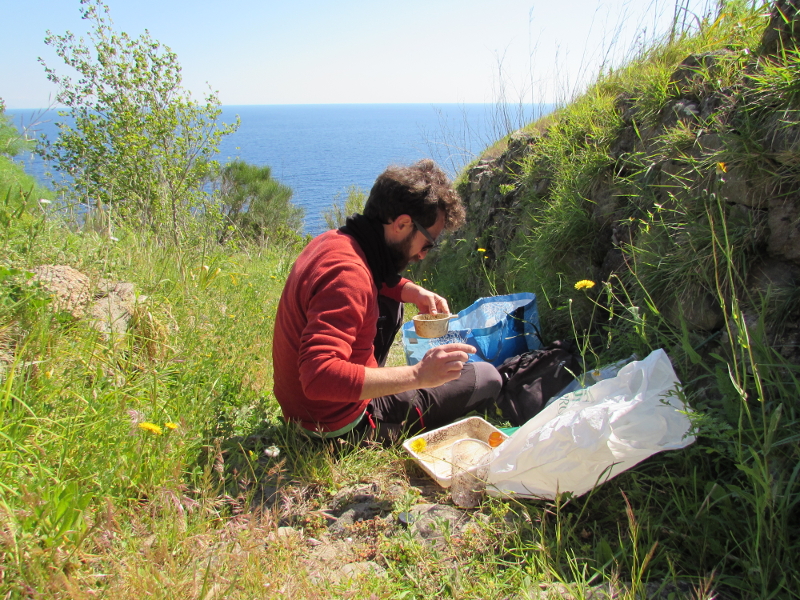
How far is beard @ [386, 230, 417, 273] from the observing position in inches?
89.9

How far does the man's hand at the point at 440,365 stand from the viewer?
5.86 ft

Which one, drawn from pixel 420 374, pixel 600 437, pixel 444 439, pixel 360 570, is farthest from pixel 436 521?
pixel 444 439

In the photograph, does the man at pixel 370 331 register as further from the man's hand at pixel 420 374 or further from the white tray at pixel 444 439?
the white tray at pixel 444 439

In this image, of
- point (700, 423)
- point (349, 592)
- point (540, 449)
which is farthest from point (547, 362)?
point (349, 592)

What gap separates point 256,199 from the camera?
48.8 feet

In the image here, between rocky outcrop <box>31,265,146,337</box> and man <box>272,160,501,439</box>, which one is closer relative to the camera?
man <box>272,160,501,439</box>

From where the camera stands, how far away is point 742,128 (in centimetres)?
226

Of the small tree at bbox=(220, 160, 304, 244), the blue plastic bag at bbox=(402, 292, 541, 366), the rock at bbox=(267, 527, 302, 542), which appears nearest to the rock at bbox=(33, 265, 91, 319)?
the rock at bbox=(267, 527, 302, 542)

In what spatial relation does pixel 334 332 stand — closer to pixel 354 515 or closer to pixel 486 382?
pixel 354 515

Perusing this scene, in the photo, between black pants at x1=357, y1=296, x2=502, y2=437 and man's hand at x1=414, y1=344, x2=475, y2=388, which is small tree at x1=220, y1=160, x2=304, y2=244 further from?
man's hand at x1=414, y1=344, x2=475, y2=388

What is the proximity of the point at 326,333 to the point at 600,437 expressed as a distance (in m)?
0.98

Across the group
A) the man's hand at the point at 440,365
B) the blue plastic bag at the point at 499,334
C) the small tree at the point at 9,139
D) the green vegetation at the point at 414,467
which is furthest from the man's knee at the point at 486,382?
the small tree at the point at 9,139

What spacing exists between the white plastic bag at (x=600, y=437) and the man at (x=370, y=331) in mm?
387

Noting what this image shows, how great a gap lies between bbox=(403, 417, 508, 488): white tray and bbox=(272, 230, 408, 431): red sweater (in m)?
0.33
